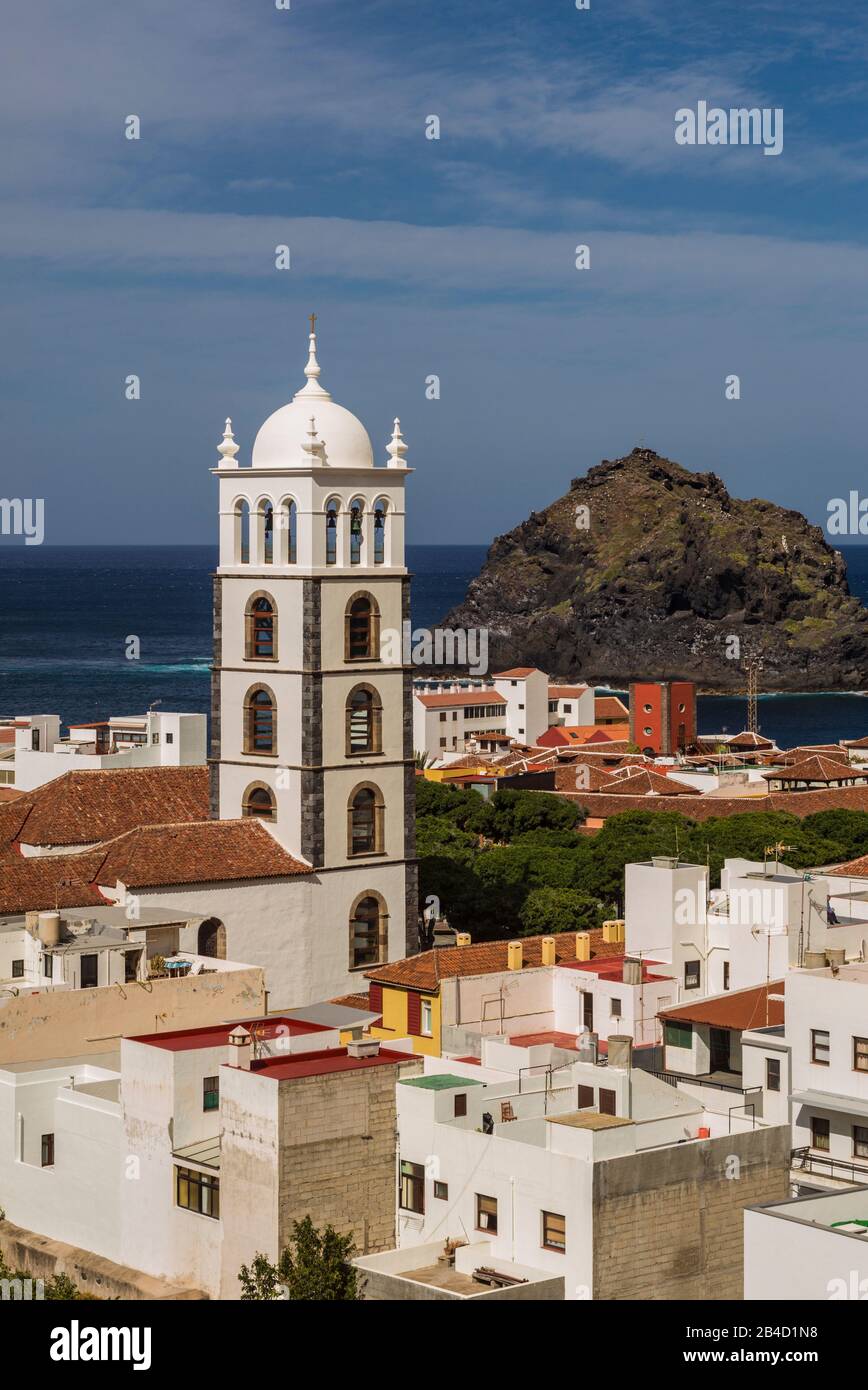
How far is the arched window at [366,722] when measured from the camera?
43.6 metres

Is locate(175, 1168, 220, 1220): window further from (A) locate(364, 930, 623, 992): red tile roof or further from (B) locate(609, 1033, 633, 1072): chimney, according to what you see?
(A) locate(364, 930, 623, 992): red tile roof

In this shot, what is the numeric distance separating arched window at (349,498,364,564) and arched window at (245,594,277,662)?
5.43 feet

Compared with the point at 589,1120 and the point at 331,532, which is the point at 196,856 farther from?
the point at 589,1120

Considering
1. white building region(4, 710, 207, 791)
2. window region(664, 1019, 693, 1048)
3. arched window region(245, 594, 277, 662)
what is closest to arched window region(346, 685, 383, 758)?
arched window region(245, 594, 277, 662)

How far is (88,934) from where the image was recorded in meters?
39.4

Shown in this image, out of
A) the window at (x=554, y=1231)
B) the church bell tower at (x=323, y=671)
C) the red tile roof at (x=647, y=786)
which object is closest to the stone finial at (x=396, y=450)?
the church bell tower at (x=323, y=671)

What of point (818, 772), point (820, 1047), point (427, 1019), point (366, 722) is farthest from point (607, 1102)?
point (818, 772)

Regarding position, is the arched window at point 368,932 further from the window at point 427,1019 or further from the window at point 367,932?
the window at point 427,1019

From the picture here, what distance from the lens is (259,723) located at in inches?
1731

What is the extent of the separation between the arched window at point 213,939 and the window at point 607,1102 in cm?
1373

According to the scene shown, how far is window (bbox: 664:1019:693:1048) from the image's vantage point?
35.8m

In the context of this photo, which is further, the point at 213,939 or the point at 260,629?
the point at 260,629

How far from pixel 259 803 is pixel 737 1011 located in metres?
11.2
